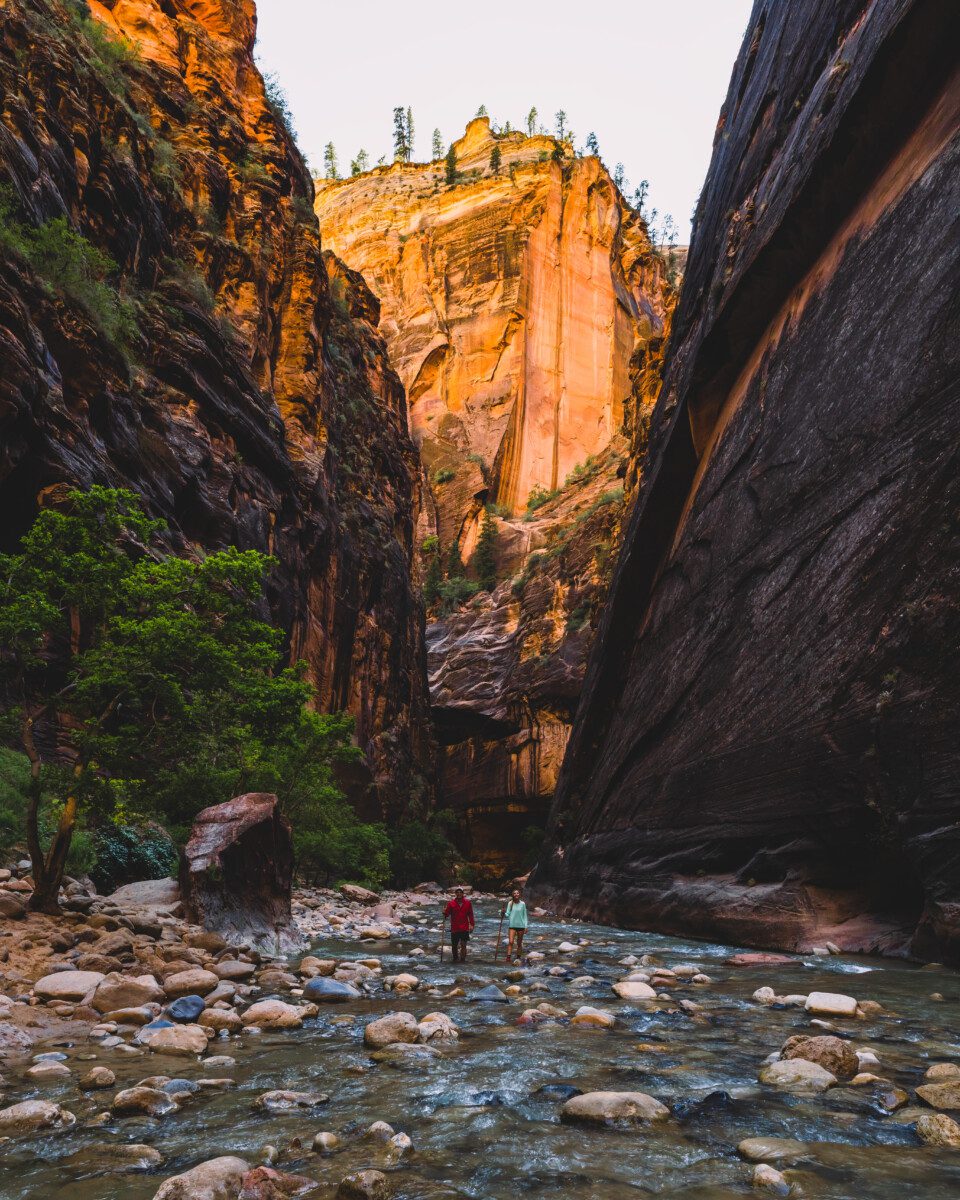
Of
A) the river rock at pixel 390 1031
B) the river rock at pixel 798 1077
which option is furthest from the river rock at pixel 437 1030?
the river rock at pixel 798 1077

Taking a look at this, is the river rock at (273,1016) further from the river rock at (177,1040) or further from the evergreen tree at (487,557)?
the evergreen tree at (487,557)

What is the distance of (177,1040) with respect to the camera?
205 inches

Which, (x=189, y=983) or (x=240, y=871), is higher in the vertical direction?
(x=240, y=871)

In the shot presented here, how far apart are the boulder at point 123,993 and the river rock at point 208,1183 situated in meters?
3.60

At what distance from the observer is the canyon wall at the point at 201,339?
1645 cm

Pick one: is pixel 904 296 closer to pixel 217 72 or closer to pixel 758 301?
pixel 758 301

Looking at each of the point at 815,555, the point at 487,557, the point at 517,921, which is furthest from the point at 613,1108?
the point at 487,557

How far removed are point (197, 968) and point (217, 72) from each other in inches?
1529

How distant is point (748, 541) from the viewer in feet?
44.6

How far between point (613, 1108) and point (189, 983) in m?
4.54

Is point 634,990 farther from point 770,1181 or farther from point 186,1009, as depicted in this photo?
point 770,1181

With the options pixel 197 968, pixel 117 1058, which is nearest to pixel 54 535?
pixel 197 968

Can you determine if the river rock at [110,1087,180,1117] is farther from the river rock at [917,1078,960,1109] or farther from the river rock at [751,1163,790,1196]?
the river rock at [917,1078,960,1109]

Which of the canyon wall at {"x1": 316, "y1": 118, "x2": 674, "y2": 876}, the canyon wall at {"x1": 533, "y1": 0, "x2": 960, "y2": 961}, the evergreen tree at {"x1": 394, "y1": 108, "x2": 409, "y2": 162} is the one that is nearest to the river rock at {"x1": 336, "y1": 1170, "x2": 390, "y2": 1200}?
the canyon wall at {"x1": 533, "y1": 0, "x2": 960, "y2": 961}
